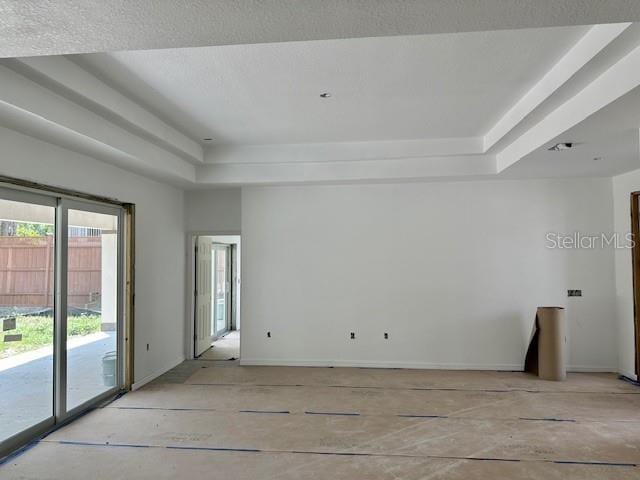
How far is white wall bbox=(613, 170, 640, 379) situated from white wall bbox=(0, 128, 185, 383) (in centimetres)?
618

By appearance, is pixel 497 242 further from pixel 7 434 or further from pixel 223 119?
pixel 7 434

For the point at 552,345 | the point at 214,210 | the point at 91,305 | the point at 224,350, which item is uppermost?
the point at 214,210

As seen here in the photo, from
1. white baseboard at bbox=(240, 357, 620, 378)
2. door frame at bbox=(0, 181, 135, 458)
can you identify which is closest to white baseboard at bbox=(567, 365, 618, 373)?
white baseboard at bbox=(240, 357, 620, 378)

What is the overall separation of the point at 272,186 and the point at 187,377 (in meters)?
2.89

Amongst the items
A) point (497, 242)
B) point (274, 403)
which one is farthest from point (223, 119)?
point (497, 242)

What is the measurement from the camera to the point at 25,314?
3.44 meters

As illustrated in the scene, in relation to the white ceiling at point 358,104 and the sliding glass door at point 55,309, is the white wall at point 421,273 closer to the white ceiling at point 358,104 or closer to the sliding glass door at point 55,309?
the white ceiling at point 358,104

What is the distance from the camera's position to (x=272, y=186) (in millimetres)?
5926

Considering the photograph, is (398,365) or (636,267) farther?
(398,365)

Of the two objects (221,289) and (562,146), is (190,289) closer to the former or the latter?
(221,289)

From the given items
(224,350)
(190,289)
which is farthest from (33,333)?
(224,350)

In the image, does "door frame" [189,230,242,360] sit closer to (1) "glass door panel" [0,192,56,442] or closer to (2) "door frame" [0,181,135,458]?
(2) "door frame" [0,181,135,458]

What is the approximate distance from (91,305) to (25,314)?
88 centimetres

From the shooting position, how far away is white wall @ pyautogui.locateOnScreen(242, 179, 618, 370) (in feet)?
18.1
